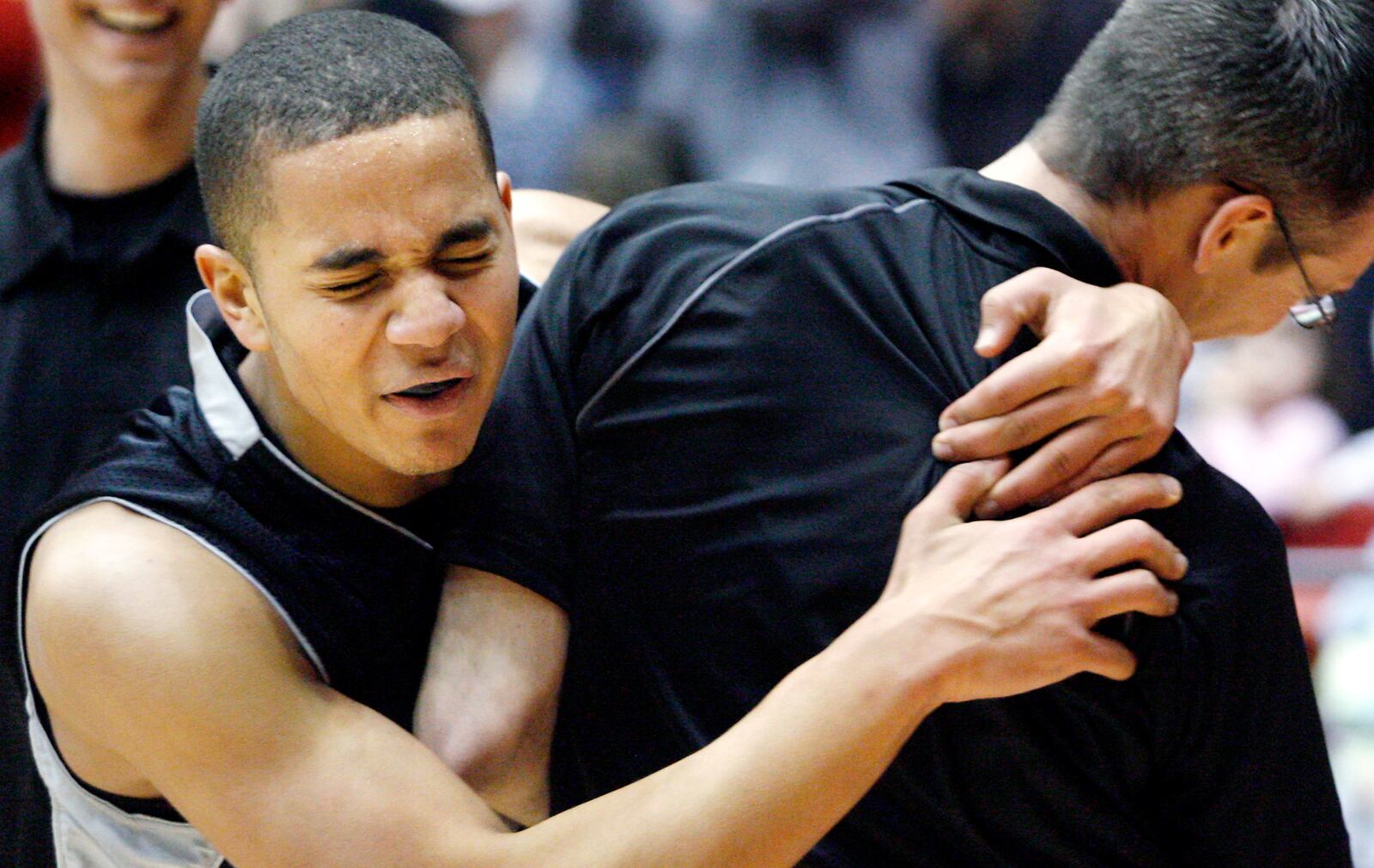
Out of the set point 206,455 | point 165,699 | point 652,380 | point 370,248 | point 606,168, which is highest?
point 370,248

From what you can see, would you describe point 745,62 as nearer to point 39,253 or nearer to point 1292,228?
point 39,253

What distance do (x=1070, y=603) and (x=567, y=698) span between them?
2.10ft

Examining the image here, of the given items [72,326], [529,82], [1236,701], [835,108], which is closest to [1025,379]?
[1236,701]

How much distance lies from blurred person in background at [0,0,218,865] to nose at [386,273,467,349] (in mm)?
952

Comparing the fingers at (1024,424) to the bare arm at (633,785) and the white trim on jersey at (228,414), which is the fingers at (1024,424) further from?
the white trim on jersey at (228,414)

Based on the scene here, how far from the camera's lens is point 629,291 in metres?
1.97

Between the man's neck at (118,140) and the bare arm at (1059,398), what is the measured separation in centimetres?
158

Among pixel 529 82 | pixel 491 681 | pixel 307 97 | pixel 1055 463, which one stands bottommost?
pixel 529 82

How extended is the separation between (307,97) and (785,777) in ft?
2.85

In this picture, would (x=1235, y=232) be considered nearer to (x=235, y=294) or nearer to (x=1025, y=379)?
(x=1025, y=379)

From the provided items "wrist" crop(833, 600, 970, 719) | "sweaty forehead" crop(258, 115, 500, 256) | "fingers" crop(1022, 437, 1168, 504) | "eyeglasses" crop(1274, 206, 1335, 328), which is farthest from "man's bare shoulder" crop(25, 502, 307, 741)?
"eyeglasses" crop(1274, 206, 1335, 328)

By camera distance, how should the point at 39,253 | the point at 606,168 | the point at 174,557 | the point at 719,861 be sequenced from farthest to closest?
the point at 606,168, the point at 39,253, the point at 174,557, the point at 719,861

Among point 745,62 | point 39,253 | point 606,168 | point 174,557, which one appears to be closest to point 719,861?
point 174,557

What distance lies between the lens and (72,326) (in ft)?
9.03
